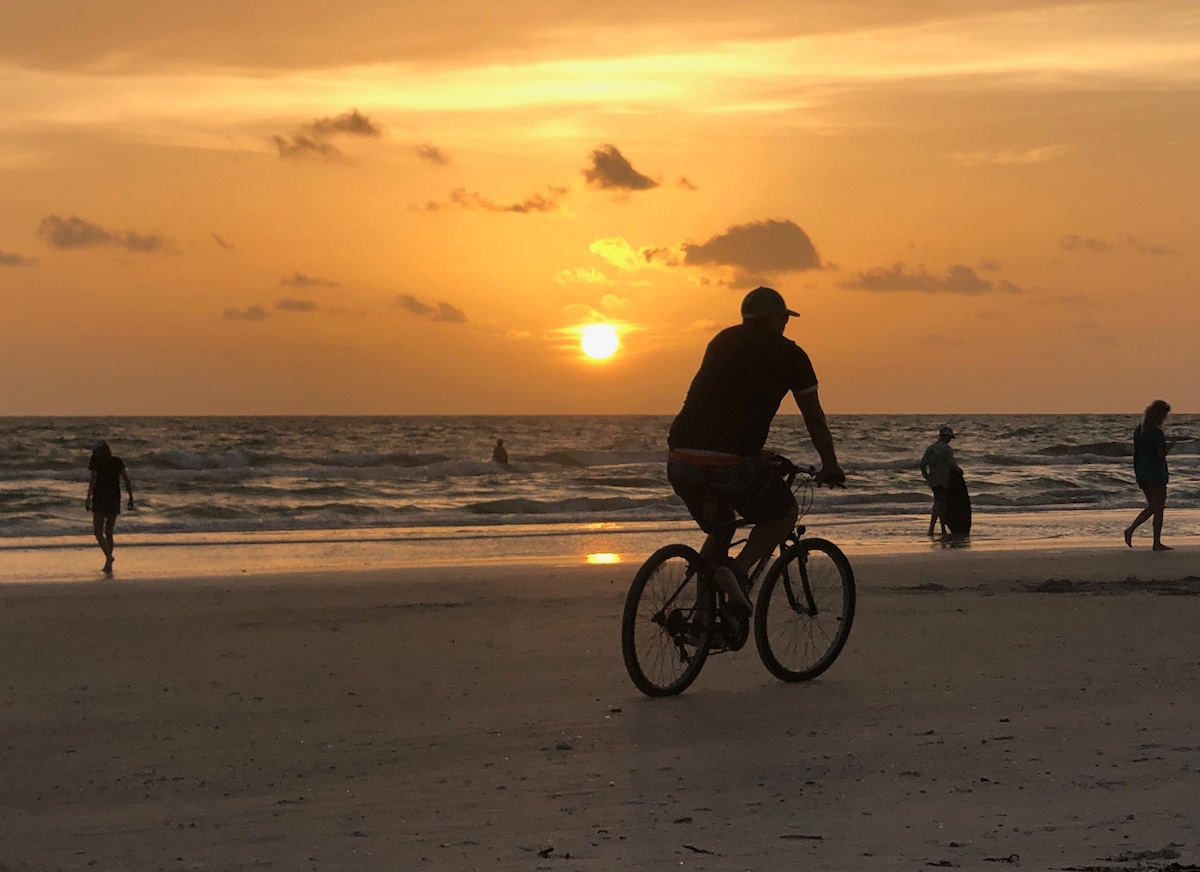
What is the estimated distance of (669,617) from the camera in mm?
6297

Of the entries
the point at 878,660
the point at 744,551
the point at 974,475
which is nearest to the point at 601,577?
the point at 878,660

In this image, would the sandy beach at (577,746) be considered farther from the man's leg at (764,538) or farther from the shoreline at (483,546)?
the shoreline at (483,546)

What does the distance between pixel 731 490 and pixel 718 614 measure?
2.13 feet

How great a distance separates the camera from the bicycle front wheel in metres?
6.64

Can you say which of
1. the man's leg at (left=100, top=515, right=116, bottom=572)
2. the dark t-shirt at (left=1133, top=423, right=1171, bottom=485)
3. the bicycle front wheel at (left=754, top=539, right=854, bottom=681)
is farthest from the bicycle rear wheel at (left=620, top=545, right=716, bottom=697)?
the man's leg at (left=100, top=515, right=116, bottom=572)

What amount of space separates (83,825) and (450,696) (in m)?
2.27

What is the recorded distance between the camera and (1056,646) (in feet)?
25.0

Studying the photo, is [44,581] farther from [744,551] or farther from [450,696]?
[744,551]

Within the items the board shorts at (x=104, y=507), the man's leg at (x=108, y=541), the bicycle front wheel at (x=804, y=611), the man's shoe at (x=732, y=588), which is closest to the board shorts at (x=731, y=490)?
the man's shoe at (x=732, y=588)

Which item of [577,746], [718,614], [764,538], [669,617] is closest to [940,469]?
[764,538]

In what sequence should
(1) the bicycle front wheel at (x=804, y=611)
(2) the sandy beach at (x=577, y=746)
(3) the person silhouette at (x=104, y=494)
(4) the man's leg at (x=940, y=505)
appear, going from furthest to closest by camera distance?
(4) the man's leg at (x=940, y=505), (3) the person silhouette at (x=104, y=494), (1) the bicycle front wheel at (x=804, y=611), (2) the sandy beach at (x=577, y=746)

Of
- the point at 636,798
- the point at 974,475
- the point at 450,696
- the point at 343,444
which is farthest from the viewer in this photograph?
the point at 343,444

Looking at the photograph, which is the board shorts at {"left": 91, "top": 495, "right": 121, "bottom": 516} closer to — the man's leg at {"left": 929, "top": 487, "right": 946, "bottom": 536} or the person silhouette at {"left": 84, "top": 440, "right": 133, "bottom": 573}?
the person silhouette at {"left": 84, "top": 440, "right": 133, "bottom": 573}

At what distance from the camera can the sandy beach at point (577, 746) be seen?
3.96 meters
